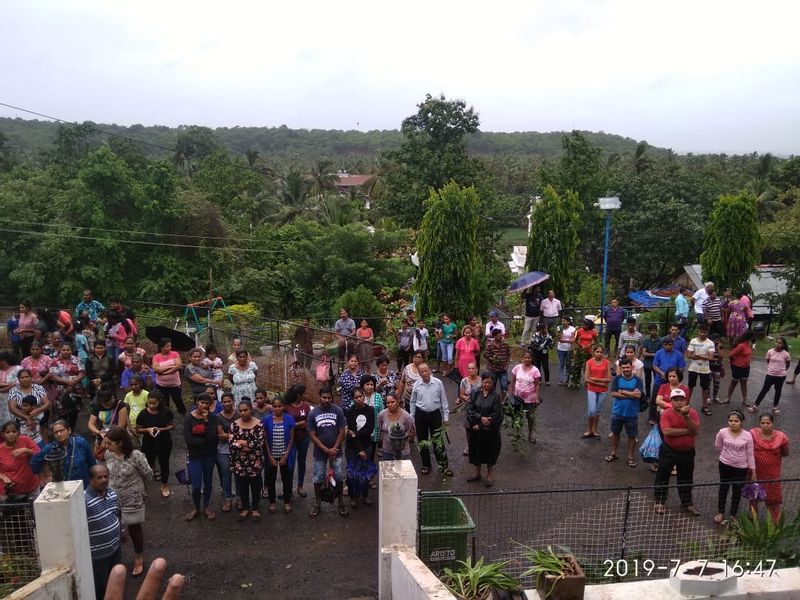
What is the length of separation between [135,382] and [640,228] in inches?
901

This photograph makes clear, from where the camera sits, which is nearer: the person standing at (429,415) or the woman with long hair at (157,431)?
the woman with long hair at (157,431)

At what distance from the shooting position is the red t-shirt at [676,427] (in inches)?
265

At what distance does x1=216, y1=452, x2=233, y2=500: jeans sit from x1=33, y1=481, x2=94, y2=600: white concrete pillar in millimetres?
1916

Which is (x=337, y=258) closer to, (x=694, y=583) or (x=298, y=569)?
(x=298, y=569)

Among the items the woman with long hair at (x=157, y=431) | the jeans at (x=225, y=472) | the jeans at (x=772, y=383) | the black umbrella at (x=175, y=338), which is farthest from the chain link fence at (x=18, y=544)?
the jeans at (x=772, y=383)

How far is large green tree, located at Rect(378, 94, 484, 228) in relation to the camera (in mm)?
27531

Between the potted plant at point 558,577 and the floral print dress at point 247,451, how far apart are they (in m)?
3.09

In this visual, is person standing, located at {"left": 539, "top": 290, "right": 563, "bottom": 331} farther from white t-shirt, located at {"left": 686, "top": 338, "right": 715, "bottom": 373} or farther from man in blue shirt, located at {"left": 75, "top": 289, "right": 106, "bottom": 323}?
man in blue shirt, located at {"left": 75, "top": 289, "right": 106, "bottom": 323}

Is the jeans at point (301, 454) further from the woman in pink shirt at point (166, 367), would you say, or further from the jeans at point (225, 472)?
the woman in pink shirt at point (166, 367)

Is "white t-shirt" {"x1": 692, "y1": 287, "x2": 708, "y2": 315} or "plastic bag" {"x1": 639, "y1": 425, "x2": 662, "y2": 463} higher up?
"white t-shirt" {"x1": 692, "y1": 287, "x2": 708, "y2": 315}

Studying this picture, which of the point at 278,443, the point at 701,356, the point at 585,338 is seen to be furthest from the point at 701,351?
the point at 278,443

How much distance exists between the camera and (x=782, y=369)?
9516 mm

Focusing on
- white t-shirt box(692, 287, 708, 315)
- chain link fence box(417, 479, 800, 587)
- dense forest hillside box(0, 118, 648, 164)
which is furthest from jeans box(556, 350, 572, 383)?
dense forest hillside box(0, 118, 648, 164)

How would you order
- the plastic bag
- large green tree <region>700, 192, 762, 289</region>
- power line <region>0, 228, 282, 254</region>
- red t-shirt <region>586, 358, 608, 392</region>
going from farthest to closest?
power line <region>0, 228, 282, 254</region>, large green tree <region>700, 192, 762, 289</region>, red t-shirt <region>586, 358, 608, 392</region>, the plastic bag
